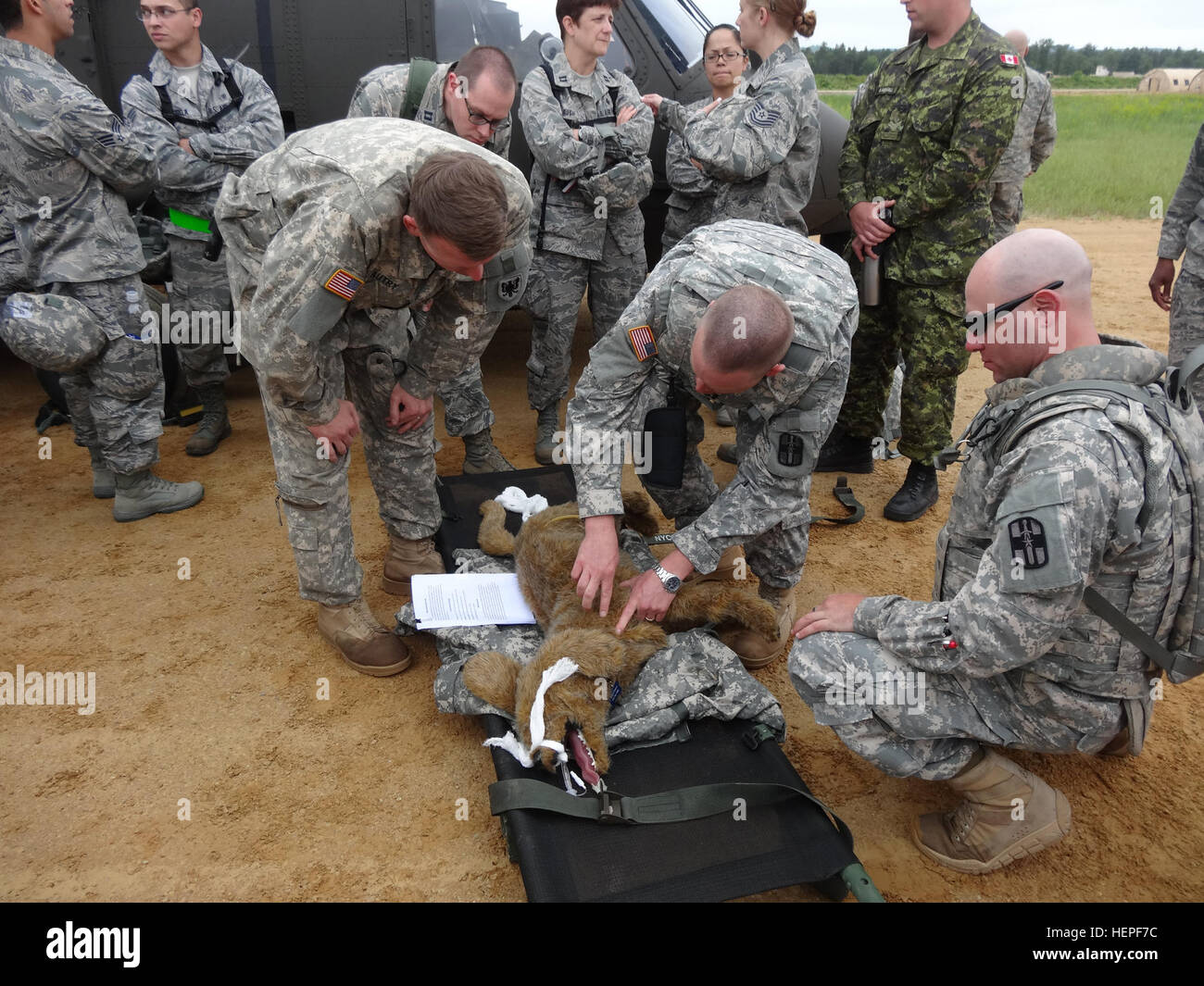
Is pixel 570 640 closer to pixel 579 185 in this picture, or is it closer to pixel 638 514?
pixel 638 514

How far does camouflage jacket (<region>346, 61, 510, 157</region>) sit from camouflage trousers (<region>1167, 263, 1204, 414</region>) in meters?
2.99

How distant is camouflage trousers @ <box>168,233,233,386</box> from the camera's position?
14.3 ft

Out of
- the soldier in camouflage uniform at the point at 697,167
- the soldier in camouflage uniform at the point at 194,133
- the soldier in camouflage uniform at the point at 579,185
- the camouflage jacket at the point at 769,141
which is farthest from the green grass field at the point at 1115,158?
the soldier in camouflage uniform at the point at 194,133

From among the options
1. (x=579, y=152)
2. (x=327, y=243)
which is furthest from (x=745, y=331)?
(x=579, y=152)

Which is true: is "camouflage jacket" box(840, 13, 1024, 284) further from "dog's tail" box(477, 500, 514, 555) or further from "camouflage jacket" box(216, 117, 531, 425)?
"dog's tail" box(477, 500, 514, 555)

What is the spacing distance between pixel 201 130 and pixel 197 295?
0.80m

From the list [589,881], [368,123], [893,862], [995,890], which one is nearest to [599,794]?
[589,881]

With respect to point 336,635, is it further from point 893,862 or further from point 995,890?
point 995,890

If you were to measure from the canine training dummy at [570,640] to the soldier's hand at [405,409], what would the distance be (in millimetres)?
558

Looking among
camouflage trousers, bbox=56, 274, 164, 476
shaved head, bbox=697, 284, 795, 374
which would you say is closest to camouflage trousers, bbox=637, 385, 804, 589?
shaved head, bbox=697, 284, 795, 374

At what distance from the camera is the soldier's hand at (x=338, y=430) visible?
8.59 feet

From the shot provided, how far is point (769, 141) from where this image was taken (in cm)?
388

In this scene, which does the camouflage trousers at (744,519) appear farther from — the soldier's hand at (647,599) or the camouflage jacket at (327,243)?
the camouflage jacket at (327,243)

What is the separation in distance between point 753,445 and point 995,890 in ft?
4.60
